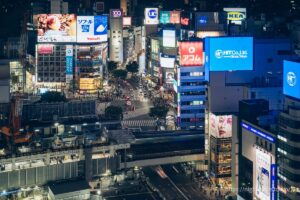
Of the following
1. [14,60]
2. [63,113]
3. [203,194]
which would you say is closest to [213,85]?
[203,194]

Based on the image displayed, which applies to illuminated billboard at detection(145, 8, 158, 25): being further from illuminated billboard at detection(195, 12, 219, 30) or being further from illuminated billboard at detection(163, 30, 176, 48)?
illuminated billboard at detection(195, 12, 219, 30)

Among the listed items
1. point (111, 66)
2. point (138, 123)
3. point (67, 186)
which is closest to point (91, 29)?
point (111, 66)

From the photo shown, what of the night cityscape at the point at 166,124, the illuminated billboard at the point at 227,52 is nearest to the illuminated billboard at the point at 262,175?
the night cityscape at the point at 166,124

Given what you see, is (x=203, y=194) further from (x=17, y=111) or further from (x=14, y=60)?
(x=14, y=60)

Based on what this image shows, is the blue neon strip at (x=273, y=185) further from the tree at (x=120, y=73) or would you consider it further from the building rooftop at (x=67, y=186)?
the tree at (x=120, y=73)

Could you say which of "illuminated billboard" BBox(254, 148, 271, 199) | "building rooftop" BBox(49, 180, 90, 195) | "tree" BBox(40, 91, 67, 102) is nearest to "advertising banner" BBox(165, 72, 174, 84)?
"tree" BBox(40, 91, 67, 102)

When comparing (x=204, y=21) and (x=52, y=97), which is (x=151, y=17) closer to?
(x=204, y=21)
